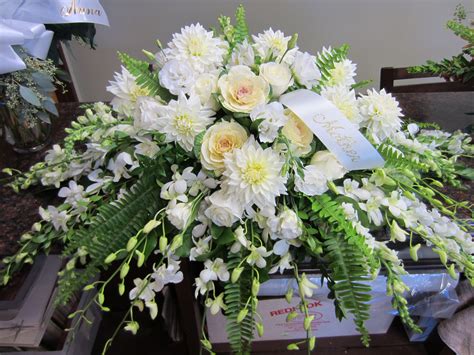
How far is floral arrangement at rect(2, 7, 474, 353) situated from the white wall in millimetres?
1093

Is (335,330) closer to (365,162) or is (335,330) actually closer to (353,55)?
(365,162)

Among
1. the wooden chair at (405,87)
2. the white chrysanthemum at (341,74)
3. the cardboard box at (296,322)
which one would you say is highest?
the wooden chair at (405,87)

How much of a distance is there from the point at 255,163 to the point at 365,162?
0.19 metres

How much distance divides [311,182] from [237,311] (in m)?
0.23

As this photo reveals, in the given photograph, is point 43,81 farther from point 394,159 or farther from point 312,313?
point 312,313

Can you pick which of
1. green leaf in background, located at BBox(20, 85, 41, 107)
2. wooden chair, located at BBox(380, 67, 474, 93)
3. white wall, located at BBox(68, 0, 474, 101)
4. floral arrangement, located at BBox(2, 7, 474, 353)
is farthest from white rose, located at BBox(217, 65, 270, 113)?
white wall, located at BBox(68, 0, 474, 101)

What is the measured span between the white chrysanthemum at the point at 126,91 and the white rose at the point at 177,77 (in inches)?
2.9

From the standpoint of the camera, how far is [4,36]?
0.70 m

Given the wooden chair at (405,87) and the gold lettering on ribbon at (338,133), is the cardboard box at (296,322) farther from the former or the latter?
the wooden chair at (405,87)

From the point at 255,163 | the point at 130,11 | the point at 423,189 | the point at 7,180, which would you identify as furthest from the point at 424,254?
the point at 130,11

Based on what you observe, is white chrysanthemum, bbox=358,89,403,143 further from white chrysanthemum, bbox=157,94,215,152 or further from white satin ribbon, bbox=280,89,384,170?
white chrysanthemum, bbox=157,94,215,152

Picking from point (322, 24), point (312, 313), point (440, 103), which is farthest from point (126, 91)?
point (322, 24)

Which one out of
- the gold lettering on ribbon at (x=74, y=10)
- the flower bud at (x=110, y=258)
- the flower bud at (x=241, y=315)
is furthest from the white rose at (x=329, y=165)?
the gold lettering on ribbon at (x=74, y=10)

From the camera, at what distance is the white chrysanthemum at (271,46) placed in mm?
655
